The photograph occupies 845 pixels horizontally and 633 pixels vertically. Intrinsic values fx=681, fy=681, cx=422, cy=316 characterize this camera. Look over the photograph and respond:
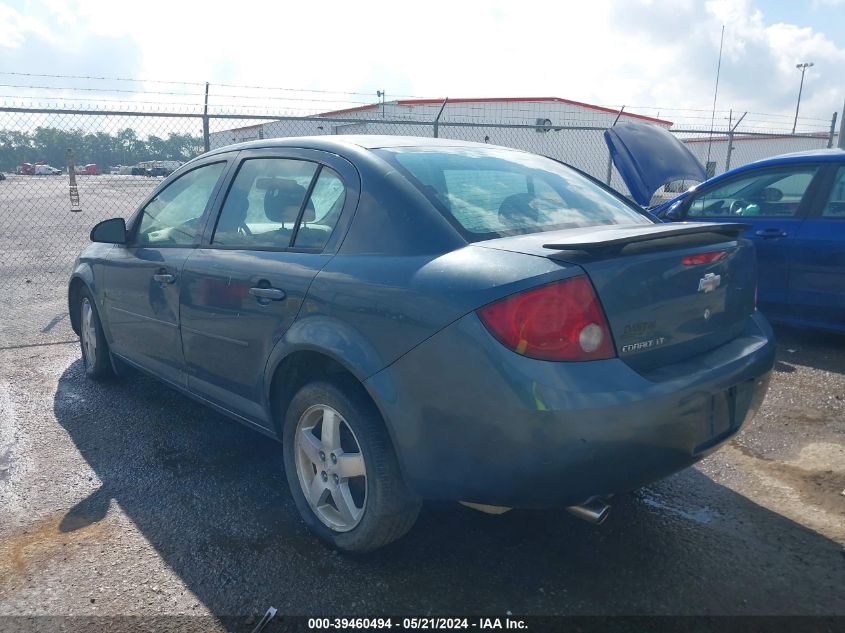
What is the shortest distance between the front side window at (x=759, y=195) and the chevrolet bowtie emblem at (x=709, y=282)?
3.40 metres

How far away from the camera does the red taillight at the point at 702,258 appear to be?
2.46 metres

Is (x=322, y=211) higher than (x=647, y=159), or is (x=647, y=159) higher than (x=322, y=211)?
(x=647, y=159)

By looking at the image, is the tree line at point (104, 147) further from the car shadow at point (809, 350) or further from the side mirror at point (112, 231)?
the car shadow at point (809, 350)

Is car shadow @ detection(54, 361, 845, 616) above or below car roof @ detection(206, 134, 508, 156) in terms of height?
below

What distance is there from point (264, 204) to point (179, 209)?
0.91 metres

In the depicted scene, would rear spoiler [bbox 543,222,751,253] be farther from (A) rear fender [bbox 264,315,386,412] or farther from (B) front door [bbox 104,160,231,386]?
(B) front door [bbox 104,160,231,386]

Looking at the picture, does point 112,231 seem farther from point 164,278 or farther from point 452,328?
point 452,328

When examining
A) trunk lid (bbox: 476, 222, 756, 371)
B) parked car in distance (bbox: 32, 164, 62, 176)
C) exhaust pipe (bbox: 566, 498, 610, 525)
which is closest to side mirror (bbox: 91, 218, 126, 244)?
trunk lid (bbox: 476, 222, 756, 371)

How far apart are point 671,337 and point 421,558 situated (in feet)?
4.23

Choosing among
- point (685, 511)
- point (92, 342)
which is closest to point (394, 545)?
point (685, 511)

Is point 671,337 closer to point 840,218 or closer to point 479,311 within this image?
point 479,311

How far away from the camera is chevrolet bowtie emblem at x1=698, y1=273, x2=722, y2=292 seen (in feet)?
8.27

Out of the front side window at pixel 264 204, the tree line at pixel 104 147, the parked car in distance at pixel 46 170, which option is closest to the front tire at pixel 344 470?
the front side window at pixel 264 204

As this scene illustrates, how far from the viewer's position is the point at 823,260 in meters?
5.12
